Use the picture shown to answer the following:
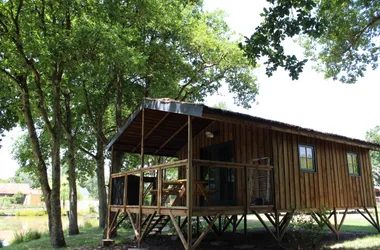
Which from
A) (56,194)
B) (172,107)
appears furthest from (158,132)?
(56,194)

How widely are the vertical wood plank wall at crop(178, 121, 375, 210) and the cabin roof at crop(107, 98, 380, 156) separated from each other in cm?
67

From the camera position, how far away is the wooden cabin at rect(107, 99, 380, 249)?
8672 millimetres

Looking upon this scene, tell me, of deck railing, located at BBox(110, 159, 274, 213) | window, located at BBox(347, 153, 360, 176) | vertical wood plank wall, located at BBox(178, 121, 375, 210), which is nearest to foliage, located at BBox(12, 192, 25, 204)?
deck railing, located at BBox(110, 159, 274, 213)

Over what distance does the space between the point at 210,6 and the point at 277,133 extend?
10.7 meters

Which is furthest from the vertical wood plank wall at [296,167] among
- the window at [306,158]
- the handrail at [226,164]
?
the handrail at [226,164]

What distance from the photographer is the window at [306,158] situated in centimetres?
1064

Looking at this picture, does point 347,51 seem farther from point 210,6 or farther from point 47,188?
point 47,188

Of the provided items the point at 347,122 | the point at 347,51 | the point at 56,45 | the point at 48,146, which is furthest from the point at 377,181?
Answer: the point at 56,45

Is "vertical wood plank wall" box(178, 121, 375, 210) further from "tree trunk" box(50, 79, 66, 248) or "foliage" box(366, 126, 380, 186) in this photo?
"foliage" box(366, 126, 380, 186)

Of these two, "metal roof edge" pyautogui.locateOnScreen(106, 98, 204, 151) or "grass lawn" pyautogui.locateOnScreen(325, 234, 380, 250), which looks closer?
"metal roof edge" pyautogui.locateOnScreen(106, 98, 204, 151)

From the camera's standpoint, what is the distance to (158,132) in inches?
455

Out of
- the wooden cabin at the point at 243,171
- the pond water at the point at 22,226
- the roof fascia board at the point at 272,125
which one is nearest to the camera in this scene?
the roof fascia board at the point at 272,125

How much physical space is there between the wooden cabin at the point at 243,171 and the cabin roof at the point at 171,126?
1.1 inches

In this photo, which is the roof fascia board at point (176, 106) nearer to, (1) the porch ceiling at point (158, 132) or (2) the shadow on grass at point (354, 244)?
(1) the porch ceiling at point (158, 132)
